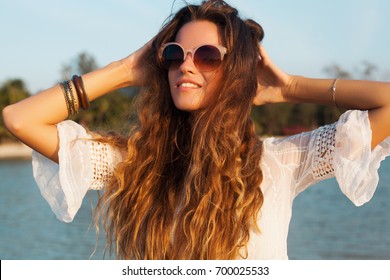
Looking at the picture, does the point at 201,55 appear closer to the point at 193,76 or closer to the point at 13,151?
the point at 193,76

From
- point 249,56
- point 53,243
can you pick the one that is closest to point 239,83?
point 249,56

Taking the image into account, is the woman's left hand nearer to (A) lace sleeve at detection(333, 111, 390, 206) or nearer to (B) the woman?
(B) the woman

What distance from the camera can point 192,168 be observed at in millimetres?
2447

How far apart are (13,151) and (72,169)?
119 ft

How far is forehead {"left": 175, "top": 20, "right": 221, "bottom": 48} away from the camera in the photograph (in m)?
2.45

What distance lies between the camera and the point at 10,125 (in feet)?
8.08

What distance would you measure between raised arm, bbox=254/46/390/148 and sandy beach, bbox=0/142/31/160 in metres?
34.7

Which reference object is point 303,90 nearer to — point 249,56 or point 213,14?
→ point 249,56

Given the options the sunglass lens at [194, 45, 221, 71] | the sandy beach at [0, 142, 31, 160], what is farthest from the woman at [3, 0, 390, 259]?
the sandy beach at [0, 142, 31, 160]

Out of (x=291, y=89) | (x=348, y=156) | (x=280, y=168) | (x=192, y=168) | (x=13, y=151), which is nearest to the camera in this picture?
(x=348, y=156)

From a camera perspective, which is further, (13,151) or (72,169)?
(13,151)

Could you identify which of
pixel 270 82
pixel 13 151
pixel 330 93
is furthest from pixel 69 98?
pixel 13 151

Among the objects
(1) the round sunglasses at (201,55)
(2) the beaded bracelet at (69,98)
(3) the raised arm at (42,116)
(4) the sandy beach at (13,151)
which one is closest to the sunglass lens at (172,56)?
(1) the round sunglasses at (201,55)
